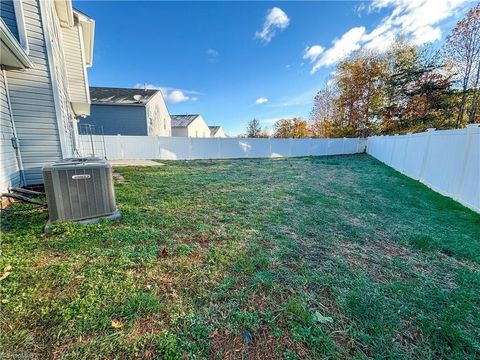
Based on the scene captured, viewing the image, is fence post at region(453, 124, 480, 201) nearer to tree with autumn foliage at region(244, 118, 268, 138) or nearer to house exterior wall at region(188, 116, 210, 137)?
house exterior wall at region(188, 116, 210, 137)

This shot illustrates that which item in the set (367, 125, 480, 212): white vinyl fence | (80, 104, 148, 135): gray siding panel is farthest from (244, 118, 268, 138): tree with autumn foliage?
(367, 125, 480, 212): white vinyl fence

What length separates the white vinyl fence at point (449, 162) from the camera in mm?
4430

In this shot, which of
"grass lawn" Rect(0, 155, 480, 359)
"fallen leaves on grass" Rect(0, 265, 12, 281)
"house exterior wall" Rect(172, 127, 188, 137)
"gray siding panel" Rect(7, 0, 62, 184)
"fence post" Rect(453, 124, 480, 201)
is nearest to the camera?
"grass lawn" Rect(0, 155, 480, 359)

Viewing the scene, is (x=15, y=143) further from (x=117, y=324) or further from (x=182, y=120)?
(x=182, y=120)

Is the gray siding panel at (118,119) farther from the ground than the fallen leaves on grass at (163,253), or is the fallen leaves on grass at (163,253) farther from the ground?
the gray siding panel at (118,119)

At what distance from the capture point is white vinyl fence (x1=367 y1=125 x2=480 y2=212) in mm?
4430

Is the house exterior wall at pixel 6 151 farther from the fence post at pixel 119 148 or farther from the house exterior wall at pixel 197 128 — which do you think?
the house exterior wall at pixel 197 128

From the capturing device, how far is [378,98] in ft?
71.0

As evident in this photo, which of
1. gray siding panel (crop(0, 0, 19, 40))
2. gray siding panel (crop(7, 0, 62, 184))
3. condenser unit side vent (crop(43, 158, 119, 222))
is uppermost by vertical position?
gray siding panel (crop(0, 0, 19, 40))

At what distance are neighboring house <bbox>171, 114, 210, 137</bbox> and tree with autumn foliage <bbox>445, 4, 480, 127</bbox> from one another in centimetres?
2516

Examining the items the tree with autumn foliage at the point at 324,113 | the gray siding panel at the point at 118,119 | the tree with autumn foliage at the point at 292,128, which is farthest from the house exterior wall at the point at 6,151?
the tree with autumn foliage at the point at 292,128

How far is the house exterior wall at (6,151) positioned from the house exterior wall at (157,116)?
1361 cm

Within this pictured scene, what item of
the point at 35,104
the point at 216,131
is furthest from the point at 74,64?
the point at 216,131

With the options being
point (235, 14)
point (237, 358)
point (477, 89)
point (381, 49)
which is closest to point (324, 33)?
point (235, 14)
